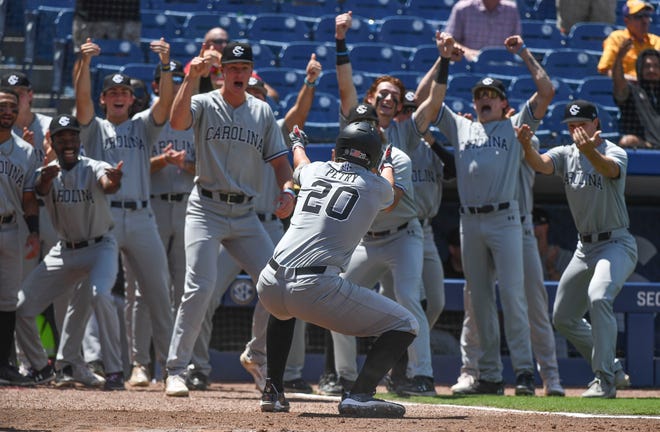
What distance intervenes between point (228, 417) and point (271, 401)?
360mm

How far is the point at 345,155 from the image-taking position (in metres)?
5.42

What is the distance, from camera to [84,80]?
731 centimetres

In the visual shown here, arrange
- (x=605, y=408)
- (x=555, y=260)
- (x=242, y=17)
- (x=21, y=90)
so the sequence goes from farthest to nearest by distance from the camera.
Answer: (x=242, y=17)
(x=555, y=260)
(x=21, y=90)
(x=605, y=408)

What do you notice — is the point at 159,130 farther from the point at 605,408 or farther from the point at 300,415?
the point at 605,408

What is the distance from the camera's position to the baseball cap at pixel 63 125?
7176mm

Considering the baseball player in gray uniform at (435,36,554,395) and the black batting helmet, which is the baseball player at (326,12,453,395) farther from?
the black batting helmet

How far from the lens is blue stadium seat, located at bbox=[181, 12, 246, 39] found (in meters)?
11.7

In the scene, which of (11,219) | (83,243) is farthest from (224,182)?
(11,219)

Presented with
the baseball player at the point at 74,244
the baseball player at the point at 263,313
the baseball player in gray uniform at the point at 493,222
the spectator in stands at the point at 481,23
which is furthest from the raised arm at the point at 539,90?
the spectator in stands at the point at 481,23

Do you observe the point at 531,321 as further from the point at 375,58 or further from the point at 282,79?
the point at 375,58

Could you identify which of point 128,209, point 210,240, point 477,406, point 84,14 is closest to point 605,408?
point 477,406

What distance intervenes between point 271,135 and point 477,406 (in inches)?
77.5

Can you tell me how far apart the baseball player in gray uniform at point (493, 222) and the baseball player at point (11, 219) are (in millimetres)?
2714

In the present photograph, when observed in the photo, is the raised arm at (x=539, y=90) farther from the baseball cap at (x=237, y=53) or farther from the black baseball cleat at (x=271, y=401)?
the black baseball cleat at (x=271, y=401)
